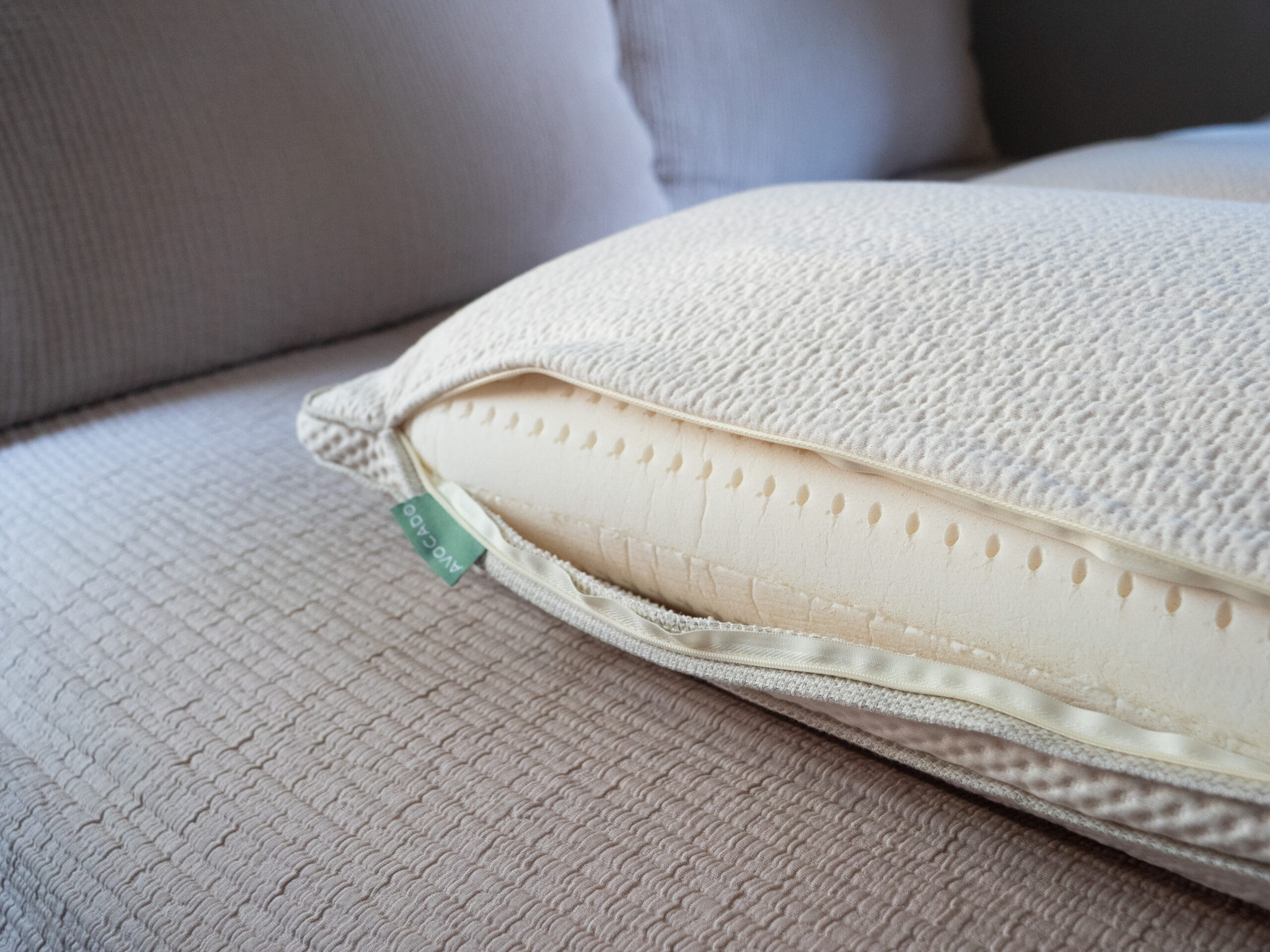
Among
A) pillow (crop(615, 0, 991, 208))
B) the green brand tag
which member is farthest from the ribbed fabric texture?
pillow (crop(615, 0, 991, 208))

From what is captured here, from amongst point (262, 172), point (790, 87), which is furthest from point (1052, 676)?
point (790, 87)

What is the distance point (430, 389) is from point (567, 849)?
21 centimetres

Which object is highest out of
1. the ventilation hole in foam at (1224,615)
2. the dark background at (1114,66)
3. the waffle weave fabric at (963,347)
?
the waffle weave fabric at (963,347)

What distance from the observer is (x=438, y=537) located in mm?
436

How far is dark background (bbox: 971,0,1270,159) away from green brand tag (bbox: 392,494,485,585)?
1230 mm

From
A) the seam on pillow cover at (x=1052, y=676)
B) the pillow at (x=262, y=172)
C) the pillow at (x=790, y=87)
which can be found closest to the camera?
the seam on pillow cover at (x=1052, y=676)

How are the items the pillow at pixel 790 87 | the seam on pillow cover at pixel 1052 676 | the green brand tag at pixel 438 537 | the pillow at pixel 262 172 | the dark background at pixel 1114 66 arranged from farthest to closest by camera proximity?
1. the dark background at pixel 1114 66
2. the pillow at pixel 790 87
3. the pillow at pixel 262 172
4. the green brand tag at pixel 438 537
5. the seam on pillow cover at pixel 1052 676

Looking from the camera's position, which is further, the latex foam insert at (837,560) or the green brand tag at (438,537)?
the green brand tag at (438,537)

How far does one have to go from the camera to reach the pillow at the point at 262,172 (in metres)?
0.59

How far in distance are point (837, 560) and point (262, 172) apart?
0.52 m

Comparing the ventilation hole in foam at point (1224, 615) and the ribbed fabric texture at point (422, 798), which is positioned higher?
the ventilation hole in foam at point (1224, 615)

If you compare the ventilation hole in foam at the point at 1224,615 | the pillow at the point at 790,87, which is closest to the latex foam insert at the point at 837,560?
the ventilation hole in foam at the point at 1224,615

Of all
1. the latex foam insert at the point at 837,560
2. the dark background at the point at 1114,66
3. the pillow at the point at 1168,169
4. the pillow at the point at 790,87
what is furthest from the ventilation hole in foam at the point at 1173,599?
the dark background at the point at 1114,66

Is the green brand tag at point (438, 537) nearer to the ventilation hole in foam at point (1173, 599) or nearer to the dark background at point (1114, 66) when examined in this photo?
the ventilation hole in foam at point (1173, 599)
